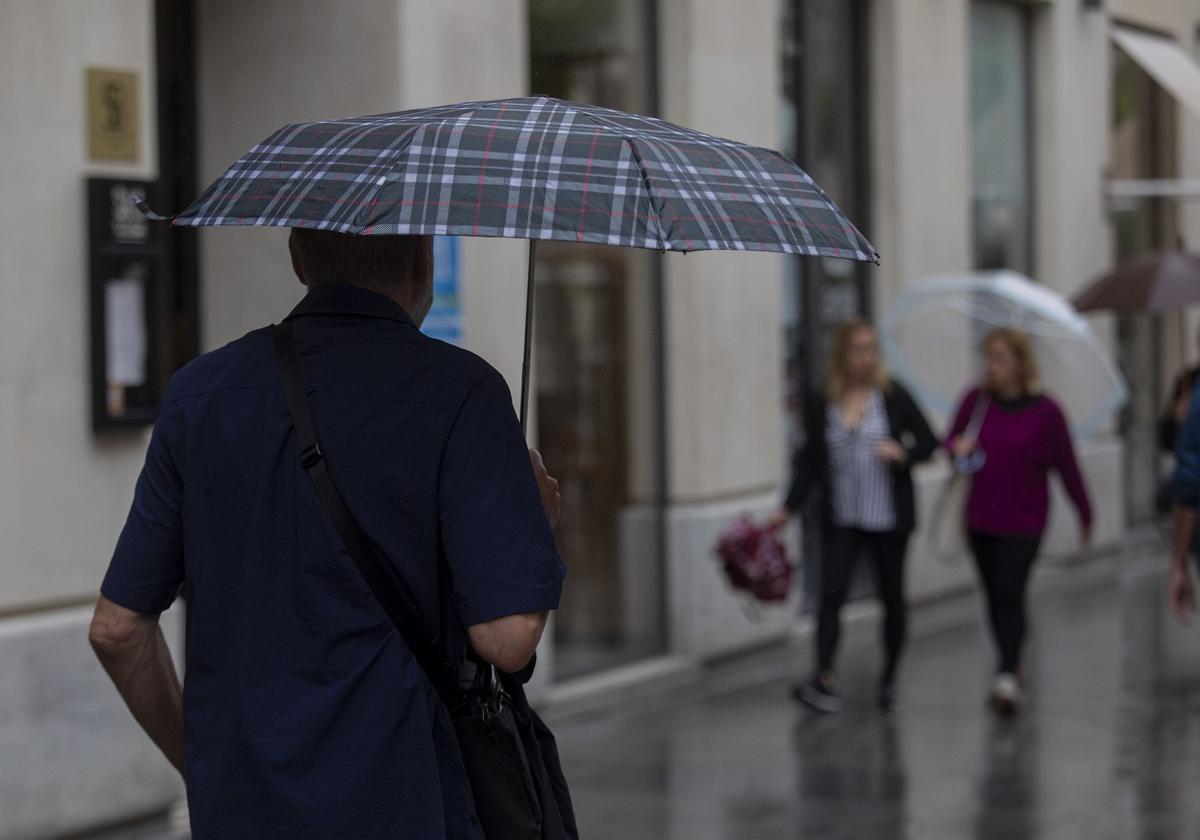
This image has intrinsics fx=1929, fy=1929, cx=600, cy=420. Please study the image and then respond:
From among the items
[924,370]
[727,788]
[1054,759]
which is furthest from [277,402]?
[924,370]

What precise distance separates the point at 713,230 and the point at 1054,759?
216 inches

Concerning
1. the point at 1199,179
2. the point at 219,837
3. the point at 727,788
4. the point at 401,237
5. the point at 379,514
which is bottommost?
the point at 727,788

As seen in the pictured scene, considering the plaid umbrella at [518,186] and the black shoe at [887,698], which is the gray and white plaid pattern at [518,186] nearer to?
the plaid umbrella at [518,186]

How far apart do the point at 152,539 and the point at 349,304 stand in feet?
1.46

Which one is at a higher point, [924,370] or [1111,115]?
[1111,115]

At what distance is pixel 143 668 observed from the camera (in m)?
2.90

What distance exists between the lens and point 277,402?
2.71 m

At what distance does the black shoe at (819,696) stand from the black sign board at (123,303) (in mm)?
3627

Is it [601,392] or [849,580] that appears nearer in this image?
[849,580]

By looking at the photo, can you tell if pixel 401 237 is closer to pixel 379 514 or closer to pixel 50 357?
pixel 379 514

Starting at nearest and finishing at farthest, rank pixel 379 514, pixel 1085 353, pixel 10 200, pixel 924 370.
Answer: pixel 379 514, pixel 10 200, pixel 1085 353, pixel 924 370

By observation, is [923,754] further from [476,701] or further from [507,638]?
[507,638]

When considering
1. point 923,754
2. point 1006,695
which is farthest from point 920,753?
point 1006,695

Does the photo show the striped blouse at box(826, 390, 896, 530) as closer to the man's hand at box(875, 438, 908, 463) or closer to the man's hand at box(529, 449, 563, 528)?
the man's hand at box(875, 438, 908, 463)
